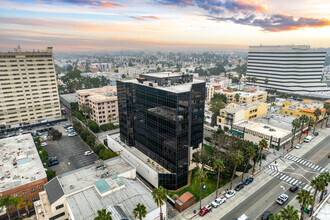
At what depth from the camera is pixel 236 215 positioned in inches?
1970

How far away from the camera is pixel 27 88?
114 m

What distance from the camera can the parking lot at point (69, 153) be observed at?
75.6 meters

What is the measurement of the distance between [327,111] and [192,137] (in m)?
90.0

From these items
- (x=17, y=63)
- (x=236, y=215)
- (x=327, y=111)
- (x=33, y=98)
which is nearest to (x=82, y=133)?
(x=33, y=98)

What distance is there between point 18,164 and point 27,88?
68.0 m

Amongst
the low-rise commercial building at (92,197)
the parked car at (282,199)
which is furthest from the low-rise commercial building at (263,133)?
the low-rise commercial building at (92,197)

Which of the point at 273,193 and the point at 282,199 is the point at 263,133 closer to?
the point at 273,193

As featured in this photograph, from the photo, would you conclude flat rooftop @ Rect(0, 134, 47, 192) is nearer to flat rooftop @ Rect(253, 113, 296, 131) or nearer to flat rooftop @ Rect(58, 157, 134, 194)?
flat rooftop @ Rect(58, 157, 134, 194)

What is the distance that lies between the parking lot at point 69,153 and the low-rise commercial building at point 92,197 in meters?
22.0

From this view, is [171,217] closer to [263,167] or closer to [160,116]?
[160,116]

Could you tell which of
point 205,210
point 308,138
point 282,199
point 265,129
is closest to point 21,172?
point 205,210

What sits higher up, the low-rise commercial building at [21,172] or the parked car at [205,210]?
the low-rise commercial building at [21,172]

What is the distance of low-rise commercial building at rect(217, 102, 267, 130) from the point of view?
9838cm

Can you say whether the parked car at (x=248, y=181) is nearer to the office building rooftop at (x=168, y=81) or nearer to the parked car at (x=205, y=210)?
the parked car at (x=205, y=210)
